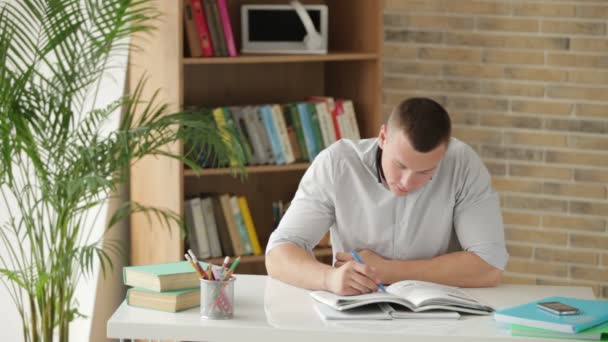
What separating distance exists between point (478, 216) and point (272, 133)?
1.41 metres

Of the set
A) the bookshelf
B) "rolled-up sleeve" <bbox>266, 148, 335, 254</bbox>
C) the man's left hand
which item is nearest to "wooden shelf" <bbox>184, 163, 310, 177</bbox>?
the bookshelf

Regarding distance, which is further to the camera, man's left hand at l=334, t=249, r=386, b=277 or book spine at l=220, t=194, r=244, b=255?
book spine at l=220, t=194, r=244, b=255

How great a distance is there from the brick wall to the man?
4.61ft

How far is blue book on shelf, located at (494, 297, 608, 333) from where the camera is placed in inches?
86.3

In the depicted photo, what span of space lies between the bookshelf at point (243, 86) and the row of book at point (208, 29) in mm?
74

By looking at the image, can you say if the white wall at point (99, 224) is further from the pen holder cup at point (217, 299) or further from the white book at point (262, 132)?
the pen holder cup at point (217, 299)

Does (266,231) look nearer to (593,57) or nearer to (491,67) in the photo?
(491,67)

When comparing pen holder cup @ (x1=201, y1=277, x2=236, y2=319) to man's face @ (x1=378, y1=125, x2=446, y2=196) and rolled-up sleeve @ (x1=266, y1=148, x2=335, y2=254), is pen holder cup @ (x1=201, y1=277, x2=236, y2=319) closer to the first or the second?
rolled-up sleeve @ (x1=266, y1=148, x2=335, y2=254)

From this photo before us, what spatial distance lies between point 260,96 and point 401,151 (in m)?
1.87

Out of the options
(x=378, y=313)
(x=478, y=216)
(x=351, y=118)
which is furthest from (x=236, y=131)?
(x=378, y=313)

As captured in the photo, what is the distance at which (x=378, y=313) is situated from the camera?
7.55 feet

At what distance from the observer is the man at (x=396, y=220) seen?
8.68ft

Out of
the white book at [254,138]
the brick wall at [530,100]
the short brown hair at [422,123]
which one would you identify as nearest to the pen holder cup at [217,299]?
the short brown hair at [422,123]

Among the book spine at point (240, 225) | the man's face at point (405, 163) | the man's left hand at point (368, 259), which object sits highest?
the man's face at point (405, 163)
